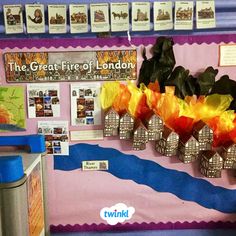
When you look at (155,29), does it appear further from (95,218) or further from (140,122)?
(95,218)

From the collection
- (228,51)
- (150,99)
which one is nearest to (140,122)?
(150,99)

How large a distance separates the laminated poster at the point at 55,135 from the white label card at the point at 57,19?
0.79 feet

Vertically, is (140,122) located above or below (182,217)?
above

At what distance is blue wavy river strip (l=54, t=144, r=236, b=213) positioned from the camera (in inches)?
38.5

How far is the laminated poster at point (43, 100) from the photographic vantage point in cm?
94

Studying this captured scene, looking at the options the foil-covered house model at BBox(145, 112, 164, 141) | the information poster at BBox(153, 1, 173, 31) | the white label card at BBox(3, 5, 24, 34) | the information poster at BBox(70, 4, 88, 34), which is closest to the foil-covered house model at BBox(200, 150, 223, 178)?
the foil-covered house model at BBox(145, 112, 164, 141)

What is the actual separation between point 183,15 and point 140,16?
111 mm

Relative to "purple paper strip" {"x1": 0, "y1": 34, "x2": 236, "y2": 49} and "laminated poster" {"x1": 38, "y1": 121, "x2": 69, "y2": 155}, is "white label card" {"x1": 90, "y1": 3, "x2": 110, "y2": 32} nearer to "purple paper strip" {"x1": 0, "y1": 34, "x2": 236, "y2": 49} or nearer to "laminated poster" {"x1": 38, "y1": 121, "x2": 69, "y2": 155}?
"purple paper strip" {"x1": 0, "y1": 34, "x2": 236, "y2": 49}

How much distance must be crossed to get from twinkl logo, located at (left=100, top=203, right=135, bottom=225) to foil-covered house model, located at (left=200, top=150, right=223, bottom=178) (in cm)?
24

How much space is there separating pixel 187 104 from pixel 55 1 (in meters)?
0.43

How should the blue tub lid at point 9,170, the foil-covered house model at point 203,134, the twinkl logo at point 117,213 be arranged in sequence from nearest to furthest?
the blue tub lid at point 9,170 < the foil-covered house model at point 203,134 < the twinkl logo at point 117,213

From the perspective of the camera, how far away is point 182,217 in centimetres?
102

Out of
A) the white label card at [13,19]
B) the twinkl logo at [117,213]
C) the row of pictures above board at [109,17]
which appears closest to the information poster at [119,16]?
the row of pictures above board at [109,17]

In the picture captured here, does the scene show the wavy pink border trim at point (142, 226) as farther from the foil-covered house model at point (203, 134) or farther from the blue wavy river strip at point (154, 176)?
the foil-covered house model at point (203, 134)
